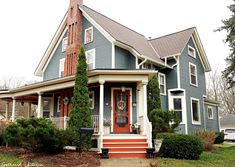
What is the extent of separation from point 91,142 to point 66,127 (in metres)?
1.54

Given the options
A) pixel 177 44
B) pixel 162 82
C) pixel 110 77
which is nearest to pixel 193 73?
pixel 177 44

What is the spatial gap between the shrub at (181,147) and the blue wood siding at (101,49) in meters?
5.48

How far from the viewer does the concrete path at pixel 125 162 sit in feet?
29.7

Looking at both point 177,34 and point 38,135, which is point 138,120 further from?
point 177,34

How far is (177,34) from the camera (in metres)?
19.8

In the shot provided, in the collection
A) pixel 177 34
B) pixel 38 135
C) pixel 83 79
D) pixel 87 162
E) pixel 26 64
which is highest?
pixel 26 64

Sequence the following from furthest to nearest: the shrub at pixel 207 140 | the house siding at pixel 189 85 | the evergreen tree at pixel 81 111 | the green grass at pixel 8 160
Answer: the house siding at pixel 189 85, the shrub at pixel 207 140, the evergreen tree at pixel 81 111, the green grass at pixel 8 160

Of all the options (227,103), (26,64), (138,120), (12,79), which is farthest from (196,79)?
(26,64)

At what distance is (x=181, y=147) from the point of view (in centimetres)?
1067

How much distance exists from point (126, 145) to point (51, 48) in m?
10.3

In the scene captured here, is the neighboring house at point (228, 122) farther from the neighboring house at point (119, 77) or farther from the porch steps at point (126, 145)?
the porch steps at point (126, 145)

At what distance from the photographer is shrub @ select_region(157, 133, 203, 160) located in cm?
1063

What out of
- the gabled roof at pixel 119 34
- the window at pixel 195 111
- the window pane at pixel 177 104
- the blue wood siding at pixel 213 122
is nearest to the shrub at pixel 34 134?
the gabled roof at pixel 119 34

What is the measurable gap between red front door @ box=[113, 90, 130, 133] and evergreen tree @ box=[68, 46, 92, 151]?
2472 millimetres
